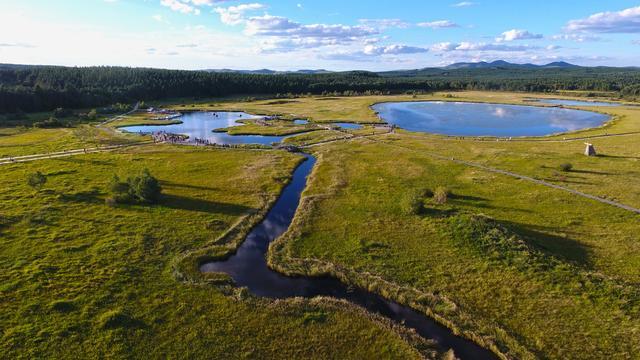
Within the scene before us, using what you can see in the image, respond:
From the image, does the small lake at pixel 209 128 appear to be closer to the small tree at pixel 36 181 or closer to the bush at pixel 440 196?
the small tree at pixel 36 181

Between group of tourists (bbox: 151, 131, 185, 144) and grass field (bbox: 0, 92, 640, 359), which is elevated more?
group of tourists (bbox: 151, 131, 185, 144)

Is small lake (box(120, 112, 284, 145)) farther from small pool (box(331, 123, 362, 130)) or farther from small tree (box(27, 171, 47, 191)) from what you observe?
small tree (box(27, 171, 47, 191))

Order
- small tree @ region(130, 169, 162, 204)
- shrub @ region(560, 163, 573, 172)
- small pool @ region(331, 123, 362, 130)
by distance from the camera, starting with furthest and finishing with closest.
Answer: small pool @ region(331, 123, 362, 130), shrub @ region(560, 163, 573, 172), small tree @ region(130, 169, 162, 204)

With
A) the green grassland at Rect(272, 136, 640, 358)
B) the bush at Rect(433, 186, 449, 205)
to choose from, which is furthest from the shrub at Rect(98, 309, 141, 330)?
the bush at Rect(433, 186, 449, 205)

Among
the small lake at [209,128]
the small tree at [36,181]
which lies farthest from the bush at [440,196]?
the small tree at [36,181]

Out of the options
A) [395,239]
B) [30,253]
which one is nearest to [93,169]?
[30,253]

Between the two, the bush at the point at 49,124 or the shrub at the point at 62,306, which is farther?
the bush at the point at 49,124
